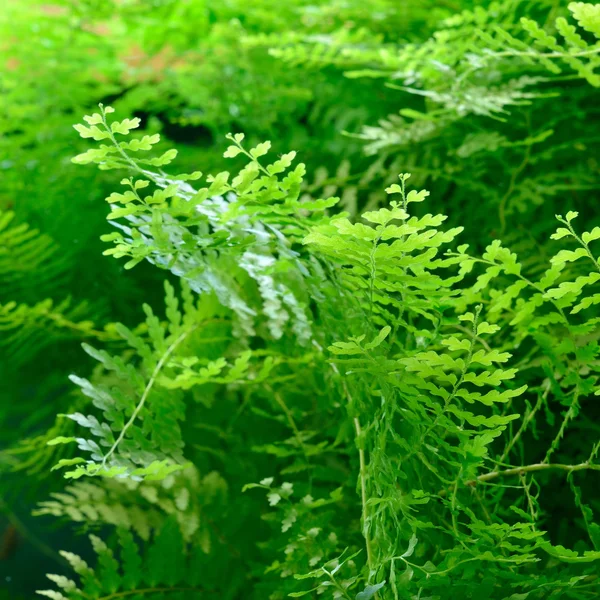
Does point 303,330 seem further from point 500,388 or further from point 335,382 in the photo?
point 500,388

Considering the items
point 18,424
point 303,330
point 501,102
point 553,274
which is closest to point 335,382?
point 303,330

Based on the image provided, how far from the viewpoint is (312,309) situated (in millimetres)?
707

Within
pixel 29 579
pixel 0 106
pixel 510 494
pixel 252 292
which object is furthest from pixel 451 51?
pixel 29 579

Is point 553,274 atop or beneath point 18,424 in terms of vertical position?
atop

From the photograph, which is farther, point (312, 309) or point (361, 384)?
point (312, 309)

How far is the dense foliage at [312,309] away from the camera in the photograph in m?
0.42

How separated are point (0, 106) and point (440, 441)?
0.92 meters

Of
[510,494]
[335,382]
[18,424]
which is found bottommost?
→ [18,424]

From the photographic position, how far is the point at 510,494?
572mm

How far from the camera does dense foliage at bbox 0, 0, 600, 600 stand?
1.36 ft

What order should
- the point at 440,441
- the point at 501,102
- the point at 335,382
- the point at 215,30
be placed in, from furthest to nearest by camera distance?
the point at 215,30 < the point at 501,102 < the point at 335,382 < the point at 440,441

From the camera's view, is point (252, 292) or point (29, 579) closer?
point (252, 292)

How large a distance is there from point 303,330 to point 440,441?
169mm

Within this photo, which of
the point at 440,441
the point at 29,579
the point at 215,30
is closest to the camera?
the point at 440,441
